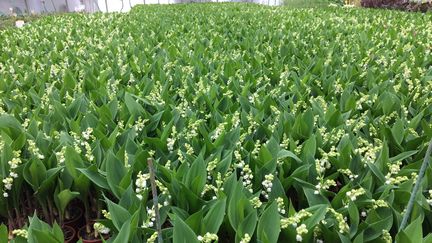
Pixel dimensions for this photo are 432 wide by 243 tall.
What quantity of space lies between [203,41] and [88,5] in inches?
973

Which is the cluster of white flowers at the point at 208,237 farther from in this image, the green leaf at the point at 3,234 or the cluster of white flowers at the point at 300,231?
the green leaf at the point at 3,234

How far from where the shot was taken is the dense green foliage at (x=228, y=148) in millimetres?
1503

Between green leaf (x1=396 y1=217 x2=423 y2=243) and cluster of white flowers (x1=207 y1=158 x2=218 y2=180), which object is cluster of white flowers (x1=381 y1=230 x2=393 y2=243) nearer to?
green leaf (x1=396 y1=217 x2=423 y2=243)

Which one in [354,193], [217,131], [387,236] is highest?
[217,131]

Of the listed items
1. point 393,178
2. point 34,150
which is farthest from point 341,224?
point 34,150

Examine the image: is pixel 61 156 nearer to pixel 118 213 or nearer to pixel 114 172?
pixel 114 172

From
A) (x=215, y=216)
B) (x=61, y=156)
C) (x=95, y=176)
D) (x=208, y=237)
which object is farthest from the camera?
(x=61, y=156)

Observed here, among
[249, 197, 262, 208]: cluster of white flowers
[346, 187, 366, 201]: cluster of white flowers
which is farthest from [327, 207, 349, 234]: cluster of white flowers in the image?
[249, 197, 262, 208]: cluster of white flowers

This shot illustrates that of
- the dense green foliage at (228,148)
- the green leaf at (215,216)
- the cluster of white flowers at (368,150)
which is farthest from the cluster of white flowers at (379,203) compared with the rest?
the green leaf at (215,216)

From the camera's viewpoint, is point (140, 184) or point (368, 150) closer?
point (140, 184)

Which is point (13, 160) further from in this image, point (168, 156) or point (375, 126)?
point (375, 126)

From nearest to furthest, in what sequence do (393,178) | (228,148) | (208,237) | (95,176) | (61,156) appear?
1. (208,237)
2. (393,178)
3. (95,176)
4. (61,156)
5. (228,148)

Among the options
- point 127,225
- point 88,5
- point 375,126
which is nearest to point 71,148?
point 127,225

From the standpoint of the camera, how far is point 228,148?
2.04m
